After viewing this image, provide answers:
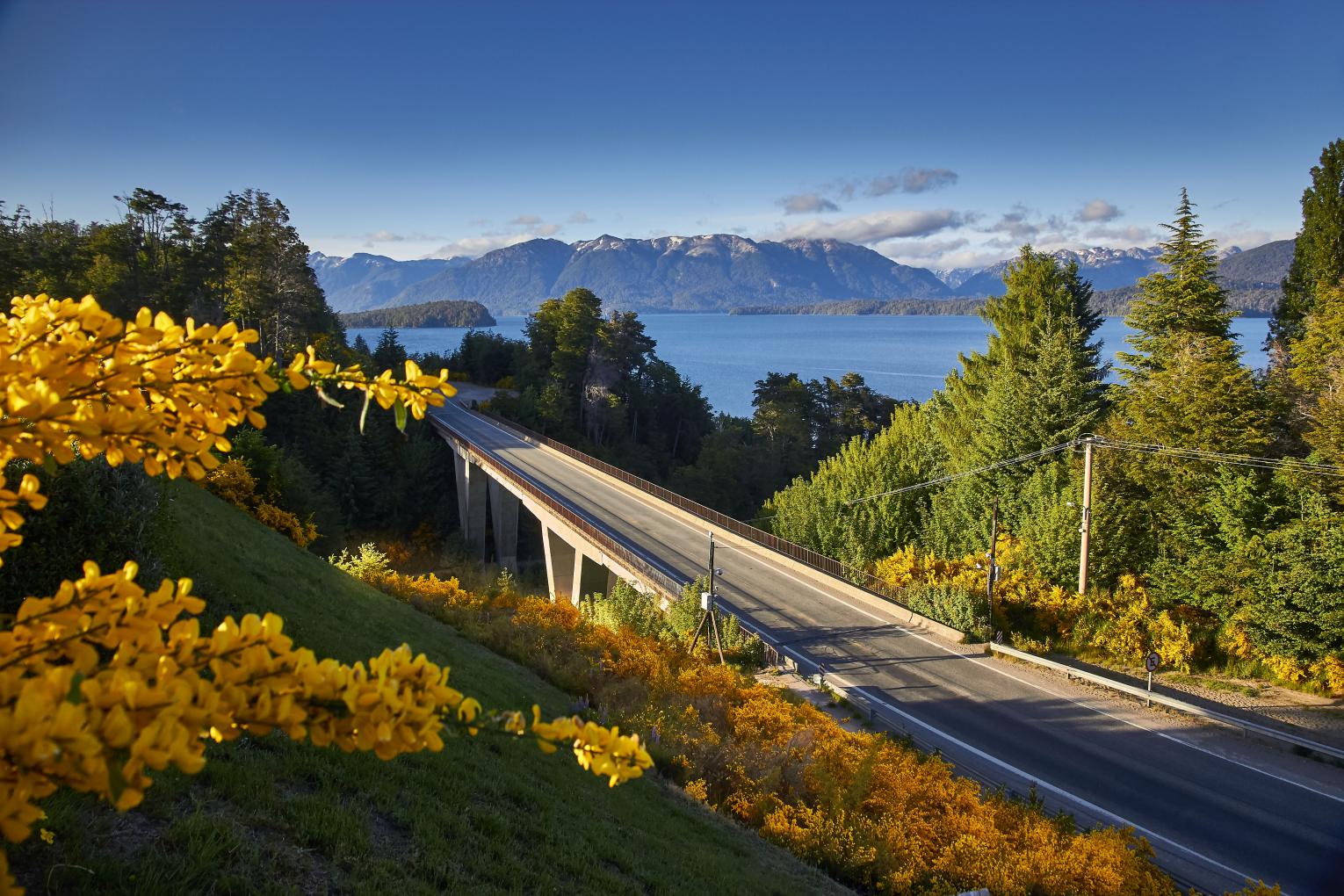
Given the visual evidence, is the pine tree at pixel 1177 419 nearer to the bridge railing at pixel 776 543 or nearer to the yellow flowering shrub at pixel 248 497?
the bridge railing at pixel 776 543

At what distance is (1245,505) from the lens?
65.8ft

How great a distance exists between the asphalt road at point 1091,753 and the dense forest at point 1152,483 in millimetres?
3243

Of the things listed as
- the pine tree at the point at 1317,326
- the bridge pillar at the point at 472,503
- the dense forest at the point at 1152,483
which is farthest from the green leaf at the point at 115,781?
the bridge pillar at the point at 472,503

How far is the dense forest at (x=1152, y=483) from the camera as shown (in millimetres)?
18328

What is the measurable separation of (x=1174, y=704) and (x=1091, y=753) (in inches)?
130

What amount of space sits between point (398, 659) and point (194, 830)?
379 centimetres

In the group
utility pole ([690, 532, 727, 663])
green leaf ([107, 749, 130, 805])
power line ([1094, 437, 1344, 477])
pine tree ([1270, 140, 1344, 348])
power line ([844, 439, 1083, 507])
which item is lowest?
Result: utility pole ([690, 532, 727, 663])

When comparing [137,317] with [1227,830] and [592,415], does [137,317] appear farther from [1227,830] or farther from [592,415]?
[592,415]

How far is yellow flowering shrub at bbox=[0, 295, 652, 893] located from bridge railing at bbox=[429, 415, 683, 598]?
19.8m

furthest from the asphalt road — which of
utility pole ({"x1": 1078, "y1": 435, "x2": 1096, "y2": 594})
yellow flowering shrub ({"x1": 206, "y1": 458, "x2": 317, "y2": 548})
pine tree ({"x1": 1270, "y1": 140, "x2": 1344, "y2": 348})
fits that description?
pine tree ({"x1": 1270, "y1": 140, "x2": 1344, "y2": 348})

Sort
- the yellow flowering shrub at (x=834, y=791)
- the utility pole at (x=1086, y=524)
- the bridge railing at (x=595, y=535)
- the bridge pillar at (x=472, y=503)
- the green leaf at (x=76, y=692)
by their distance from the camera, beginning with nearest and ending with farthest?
the green leaf at (x=76, y=692) → the yellow flowering shrub at (x=834, y=791) → the utility pole at (x=1086, y=524) → the bridge railing at (x=595, y=535) → the bridge pillar at (x=472, y=503)

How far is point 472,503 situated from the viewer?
4238 cm

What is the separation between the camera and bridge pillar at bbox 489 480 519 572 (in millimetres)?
39750

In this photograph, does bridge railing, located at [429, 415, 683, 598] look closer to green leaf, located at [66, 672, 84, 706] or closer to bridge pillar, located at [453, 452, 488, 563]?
bridge pillar, located at [453, 452, 488, 563]
